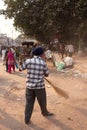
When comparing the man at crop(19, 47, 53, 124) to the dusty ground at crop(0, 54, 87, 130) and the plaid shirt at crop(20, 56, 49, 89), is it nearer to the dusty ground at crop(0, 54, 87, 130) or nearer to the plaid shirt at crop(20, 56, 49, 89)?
the plaid shirt at crop(20, 56, 49, 89)

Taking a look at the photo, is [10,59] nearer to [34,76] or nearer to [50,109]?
[50,109]

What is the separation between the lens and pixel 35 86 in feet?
24.1

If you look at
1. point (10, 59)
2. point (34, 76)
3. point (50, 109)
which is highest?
point (34, 76)

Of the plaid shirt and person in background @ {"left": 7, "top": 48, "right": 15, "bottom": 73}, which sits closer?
the plaid shirt

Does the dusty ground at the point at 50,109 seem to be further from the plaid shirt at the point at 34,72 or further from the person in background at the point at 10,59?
the person in background at the point at 10,59

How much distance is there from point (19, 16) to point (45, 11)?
11.0 feet

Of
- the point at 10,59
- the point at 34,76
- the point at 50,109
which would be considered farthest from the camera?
the point at 10,59

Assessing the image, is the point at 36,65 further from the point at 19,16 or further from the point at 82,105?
the point at 19,16

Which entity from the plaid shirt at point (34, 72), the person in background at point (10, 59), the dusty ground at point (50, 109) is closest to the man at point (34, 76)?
the plaid shirt at point (34, 72)

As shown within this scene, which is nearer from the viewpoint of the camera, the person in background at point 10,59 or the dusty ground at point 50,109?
the dusty ground at point 50,109

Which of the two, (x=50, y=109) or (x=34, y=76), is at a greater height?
(x=34, y=76)

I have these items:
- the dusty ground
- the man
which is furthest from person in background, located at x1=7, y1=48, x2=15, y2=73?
the man

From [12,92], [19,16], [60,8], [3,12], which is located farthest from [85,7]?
[12,92]

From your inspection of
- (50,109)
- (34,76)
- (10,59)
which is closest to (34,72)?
(34,76)
